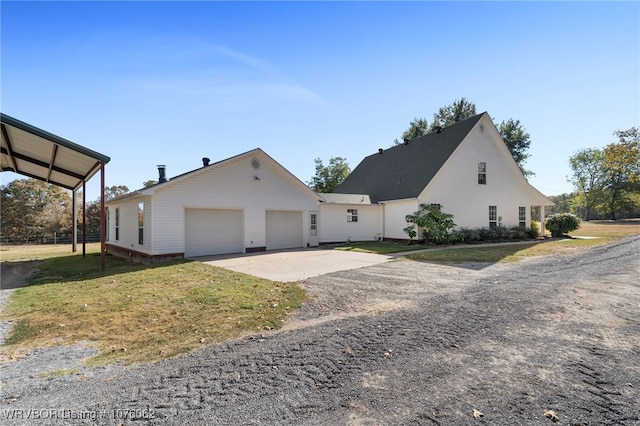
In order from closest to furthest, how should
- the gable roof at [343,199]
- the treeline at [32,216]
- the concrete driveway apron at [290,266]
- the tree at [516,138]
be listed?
the concrete driveway apron at [290,266] → the gable roof at [343,199] → the treeline at [32,216] → the tree at [516,138]

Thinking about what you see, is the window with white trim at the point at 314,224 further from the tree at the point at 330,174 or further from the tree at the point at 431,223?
the tree at the point at 330,174

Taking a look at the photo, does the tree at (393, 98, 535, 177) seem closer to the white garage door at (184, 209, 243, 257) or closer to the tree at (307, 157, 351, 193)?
the tree at (307, 157, 351, 193)

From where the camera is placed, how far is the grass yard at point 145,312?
4.37m

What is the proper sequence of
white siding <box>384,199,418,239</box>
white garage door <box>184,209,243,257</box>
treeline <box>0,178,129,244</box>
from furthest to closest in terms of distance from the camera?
treeline <box>0,178,129,244</box> < white siding <box>384,199,418,239</box> < white garage door <box>184,209,243,257</box>

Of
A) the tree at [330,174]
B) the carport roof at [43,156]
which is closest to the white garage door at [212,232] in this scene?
the carport roof at [43,156]

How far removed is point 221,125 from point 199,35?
22.3 feet

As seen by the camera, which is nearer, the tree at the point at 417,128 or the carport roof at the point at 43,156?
the carport roof at the point at 43,156

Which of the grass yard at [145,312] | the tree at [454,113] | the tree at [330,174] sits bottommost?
the grass yard at [145,312]

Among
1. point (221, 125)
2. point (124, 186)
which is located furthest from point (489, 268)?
point (124, 186)

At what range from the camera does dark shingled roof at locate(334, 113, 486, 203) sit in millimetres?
19906

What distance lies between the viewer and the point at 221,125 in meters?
16.6

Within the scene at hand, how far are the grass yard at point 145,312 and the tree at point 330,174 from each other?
30593 millimetres

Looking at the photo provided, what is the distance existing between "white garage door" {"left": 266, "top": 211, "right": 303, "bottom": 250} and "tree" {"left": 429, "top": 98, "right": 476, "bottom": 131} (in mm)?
27518

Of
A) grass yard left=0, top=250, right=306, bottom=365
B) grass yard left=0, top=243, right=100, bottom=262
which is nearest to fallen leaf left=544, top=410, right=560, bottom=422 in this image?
grass yard left=0, top=250, right=306, bottom=365
